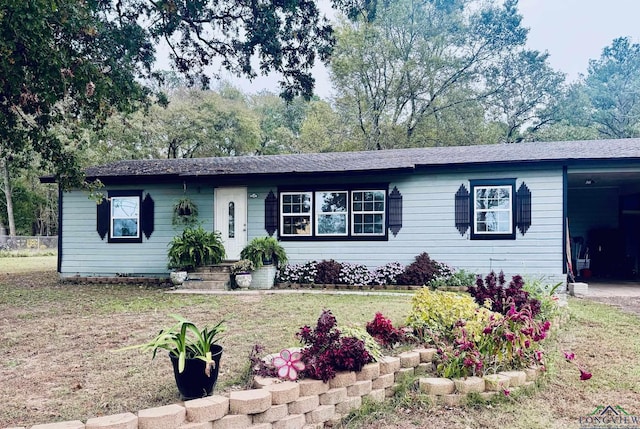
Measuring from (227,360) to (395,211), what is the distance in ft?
20.9

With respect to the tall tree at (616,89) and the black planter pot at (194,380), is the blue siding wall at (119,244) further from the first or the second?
the tall tree at (616,89)

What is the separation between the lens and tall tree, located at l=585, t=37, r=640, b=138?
963 inches

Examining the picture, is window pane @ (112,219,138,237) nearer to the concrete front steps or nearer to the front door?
the front door

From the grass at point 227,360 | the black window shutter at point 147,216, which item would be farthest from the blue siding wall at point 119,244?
the grass at point 227,360

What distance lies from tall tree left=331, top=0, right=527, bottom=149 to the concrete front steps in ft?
47.6

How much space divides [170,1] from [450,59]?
17.6m

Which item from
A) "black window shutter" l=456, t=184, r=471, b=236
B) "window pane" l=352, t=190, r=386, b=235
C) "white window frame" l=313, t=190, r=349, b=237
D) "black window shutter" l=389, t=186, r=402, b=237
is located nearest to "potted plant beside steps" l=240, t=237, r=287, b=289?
"white window frame" l=313, t=190, r=349, b=237

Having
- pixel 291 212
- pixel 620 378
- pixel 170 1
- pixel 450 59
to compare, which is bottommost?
pixel 620 378

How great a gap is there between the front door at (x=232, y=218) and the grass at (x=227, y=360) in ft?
9.15

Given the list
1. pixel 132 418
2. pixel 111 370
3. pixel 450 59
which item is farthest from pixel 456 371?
pixel 450 59

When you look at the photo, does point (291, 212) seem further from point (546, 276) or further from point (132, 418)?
point (132, 418)

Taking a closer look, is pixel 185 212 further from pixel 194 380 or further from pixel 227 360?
pixel 194 380

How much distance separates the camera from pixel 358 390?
2.83m

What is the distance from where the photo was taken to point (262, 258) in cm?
908
